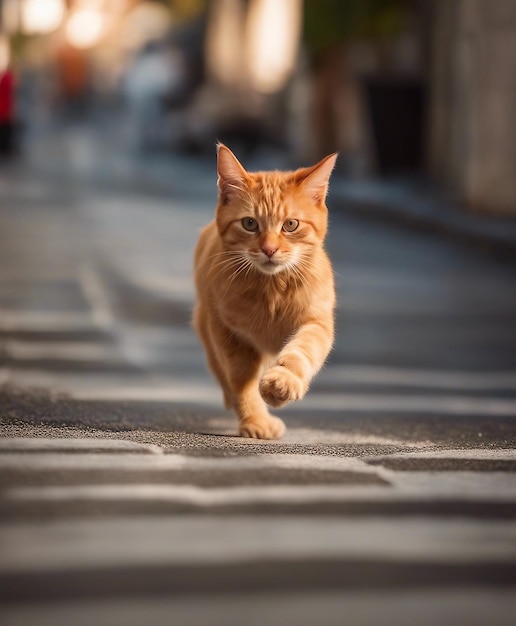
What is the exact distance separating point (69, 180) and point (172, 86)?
646 inches

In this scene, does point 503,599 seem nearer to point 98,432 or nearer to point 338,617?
point 338,617

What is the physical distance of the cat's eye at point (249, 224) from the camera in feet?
18.7

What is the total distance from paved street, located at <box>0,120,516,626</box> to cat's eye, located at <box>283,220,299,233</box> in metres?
0.85

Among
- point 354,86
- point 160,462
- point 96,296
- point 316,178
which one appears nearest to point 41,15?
point 354,86

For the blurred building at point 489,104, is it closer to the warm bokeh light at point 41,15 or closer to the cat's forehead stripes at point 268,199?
the cat's forehead stripes at point 268,199

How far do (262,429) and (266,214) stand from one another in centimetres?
88

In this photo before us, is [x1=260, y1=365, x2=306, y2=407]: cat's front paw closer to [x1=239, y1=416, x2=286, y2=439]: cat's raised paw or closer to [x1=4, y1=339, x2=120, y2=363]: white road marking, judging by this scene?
[x1=239, y1=416, x2=286, y2=439]: cat's raised paw

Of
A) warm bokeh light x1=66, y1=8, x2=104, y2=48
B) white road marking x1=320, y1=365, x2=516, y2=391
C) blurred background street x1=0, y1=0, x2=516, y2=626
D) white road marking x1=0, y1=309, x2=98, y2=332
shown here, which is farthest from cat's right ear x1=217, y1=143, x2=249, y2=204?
warm bokeh light x1=66, y1=8, x2=104, y2=48

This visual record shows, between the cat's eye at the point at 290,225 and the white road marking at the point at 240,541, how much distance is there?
6.64ft

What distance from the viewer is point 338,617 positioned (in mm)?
3098

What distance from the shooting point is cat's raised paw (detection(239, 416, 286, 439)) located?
5859 millimetres

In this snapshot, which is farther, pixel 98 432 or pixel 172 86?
pixel 172 86

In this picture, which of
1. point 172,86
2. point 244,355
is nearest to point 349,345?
point 244,355

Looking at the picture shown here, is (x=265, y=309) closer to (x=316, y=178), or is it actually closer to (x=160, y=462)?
(x=316, y=178)
